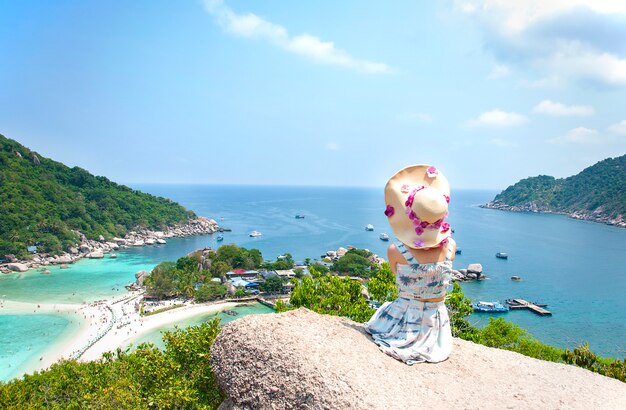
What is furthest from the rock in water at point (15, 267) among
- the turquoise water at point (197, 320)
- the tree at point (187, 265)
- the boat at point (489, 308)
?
the boat at point (489, 308)

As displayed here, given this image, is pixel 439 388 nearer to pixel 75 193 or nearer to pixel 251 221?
pixel 75 193

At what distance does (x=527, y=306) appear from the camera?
44906 millimetres

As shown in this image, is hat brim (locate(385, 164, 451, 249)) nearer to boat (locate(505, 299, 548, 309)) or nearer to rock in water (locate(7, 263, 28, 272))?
boat (locate(505, 299, 548, 309))

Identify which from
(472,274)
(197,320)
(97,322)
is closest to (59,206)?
(97,322)

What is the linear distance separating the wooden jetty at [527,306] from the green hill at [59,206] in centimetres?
5978

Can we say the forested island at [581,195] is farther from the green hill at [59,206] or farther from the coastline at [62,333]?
the coastline at [62,333]

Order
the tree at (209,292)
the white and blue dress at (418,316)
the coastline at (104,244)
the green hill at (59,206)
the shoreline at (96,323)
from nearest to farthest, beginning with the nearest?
the white and blue dress at (418,316), the shoreline at (96,323), the tree at (209,292), the coastline at (104,244), the green hill at (59,206)

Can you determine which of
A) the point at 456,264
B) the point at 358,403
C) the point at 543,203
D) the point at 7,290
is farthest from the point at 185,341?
the point at 543,203

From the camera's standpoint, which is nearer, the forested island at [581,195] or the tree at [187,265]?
the tree at [187,265]

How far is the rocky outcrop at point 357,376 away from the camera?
6875 millimetres

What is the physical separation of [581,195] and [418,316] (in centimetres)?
14761

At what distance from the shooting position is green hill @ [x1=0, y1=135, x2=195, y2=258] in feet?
192

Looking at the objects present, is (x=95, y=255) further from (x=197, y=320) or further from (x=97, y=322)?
(x=197, y=320)

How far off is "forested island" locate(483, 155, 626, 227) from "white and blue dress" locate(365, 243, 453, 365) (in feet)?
392
